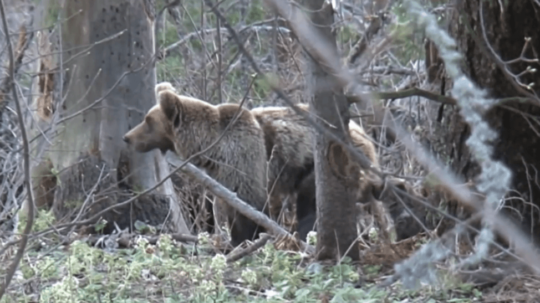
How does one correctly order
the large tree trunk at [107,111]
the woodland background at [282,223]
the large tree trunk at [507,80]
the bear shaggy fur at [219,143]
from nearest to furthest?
the woodland background at [282,223] → the large tree trunk at [507,80] → the bear shaggy fur at [219,143] → the large tree trunk at [107,111]

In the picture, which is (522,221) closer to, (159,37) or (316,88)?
(316,88)

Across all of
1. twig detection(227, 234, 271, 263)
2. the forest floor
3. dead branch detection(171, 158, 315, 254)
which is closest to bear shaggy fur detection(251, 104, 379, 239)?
dead branch detection(171, 158, 315, 254)

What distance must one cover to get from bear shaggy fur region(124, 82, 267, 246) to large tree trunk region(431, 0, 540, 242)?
2.98 metres

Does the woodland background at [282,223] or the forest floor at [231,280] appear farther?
the forest floor at [231,280]

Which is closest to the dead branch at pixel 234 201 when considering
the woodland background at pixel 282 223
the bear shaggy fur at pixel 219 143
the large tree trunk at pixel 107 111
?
the bear shaggy fur at pixel 219 143

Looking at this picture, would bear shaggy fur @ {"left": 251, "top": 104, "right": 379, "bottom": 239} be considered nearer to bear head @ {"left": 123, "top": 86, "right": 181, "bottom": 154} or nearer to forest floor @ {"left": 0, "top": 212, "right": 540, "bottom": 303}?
bear head @ {"left": 123, "top": 86, "right": 181, "bottom": 154}

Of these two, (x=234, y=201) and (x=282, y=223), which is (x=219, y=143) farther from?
(x=282, y=223)

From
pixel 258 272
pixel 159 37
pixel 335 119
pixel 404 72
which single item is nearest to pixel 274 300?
pixel 258 272

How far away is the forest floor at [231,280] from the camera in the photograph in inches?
216

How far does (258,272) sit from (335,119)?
1094mm

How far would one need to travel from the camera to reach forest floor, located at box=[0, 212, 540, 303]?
549cm

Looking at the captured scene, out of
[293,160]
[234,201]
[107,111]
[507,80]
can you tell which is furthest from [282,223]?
[507,80]

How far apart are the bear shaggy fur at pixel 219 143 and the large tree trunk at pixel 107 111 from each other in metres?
0.23

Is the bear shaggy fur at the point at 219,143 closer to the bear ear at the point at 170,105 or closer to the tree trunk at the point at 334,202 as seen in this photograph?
the bear ear at the point at 170,105
